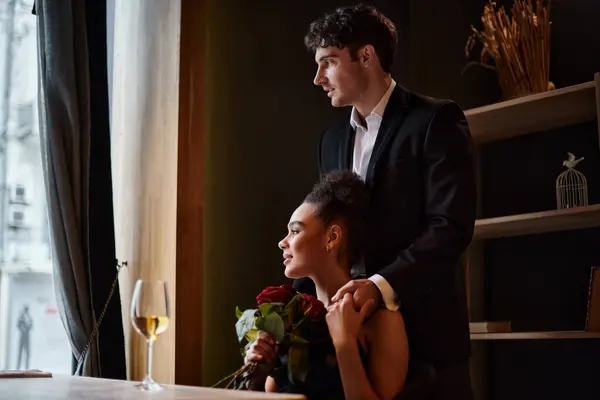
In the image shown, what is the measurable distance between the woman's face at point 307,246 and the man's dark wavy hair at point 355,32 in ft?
1.38

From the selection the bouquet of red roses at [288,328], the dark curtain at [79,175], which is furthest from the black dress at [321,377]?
the dark curtain at [79,175]

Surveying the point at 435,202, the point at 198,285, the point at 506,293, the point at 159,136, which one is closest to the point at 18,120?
the point at 159,136

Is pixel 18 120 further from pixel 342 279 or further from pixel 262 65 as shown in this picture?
pixel 342 279

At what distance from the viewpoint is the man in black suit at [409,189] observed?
190cm

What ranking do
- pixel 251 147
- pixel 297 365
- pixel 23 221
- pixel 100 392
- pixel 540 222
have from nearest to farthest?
1. pixel 100 392
2. pixel 297 365
3. pixel 540 222
4. pixel 23 221
5. pixel 251 147

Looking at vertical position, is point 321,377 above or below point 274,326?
below

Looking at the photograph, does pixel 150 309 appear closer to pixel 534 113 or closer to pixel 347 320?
pixel 347 320

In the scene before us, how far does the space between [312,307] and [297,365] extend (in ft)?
0.46

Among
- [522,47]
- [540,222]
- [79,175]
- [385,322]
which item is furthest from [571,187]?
[79,175]

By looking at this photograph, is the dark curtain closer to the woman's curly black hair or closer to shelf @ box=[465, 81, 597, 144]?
the woman's curly black hair

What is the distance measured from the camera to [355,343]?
72.7 inches

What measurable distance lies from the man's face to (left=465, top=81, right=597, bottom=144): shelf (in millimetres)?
886

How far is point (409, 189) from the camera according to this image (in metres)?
2.02

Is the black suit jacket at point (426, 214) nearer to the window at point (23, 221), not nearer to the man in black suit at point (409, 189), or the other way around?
the man in black suit at point (409, 189)
